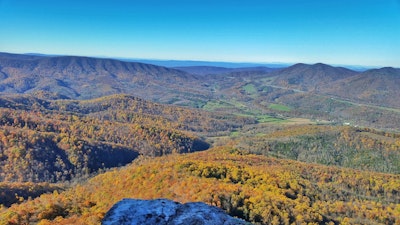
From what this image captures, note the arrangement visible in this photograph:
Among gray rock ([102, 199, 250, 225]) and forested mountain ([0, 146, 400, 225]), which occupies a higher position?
gray rock ([102, 199, 250, 225])

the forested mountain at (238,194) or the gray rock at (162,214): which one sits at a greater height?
the gray rock at (162,214)

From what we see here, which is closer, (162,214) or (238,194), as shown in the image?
(162,214)

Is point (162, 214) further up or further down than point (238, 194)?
further up

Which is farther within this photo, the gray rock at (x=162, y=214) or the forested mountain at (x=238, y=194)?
the forested mountain at (x=238, y=194)

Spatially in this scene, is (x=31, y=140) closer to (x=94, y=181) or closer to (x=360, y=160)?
(x=94, y=181)

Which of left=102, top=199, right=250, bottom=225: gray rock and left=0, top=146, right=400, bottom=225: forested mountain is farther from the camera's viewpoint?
left=0, top=146, right=400, bottom=225: forested mountain

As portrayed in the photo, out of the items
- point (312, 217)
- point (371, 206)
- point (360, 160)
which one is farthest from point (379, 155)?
point (312, 217)

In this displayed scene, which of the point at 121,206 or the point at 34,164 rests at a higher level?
the point at 121,206

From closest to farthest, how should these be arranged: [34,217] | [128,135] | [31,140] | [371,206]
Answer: [34,217], [371,206], [31,140], [128,135]
